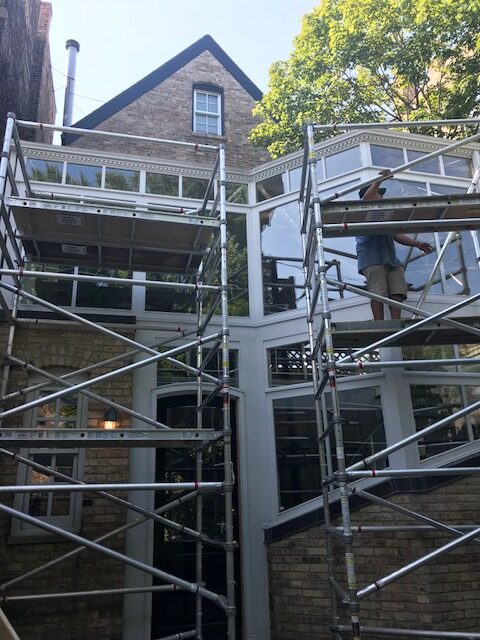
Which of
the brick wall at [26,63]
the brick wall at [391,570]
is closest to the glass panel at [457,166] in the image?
the brick wall at [391,570]

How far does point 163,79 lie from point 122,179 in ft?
17.9

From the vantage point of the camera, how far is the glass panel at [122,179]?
26.3 ft

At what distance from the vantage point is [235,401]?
7.14m

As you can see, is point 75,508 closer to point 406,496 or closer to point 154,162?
point 406,496

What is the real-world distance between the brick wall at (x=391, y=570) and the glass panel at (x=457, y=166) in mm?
4534

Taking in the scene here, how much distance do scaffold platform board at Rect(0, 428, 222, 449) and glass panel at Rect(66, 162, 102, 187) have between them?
174 inches

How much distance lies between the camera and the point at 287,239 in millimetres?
7914

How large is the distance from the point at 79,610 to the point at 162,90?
10.5m

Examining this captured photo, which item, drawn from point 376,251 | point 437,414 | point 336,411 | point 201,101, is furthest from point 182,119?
point 336,411

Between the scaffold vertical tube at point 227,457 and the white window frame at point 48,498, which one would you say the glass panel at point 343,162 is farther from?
the white window frame at point 48,498

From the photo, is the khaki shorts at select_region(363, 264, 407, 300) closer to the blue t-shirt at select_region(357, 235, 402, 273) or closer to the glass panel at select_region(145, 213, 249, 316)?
the blue t-shirt at select_region(357, 235, 402, 273)

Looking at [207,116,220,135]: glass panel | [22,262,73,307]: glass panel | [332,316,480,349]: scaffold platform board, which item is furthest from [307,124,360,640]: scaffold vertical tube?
[207,116,220,135]: glass panel

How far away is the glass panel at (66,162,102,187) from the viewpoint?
7.89 metres

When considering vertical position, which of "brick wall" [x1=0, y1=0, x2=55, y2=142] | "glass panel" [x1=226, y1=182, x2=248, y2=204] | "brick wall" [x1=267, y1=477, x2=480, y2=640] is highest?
"brick wall" [x1=0, y1=0, x2=55, y2=142]
